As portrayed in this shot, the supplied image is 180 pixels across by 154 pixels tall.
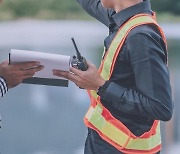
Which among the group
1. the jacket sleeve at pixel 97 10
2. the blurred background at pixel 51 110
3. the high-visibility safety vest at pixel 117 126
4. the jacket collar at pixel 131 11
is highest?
the jacket collar at pixel 131 11

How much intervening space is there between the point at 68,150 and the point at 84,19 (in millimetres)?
13361

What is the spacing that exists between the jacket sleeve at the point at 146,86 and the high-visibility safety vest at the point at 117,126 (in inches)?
3.5

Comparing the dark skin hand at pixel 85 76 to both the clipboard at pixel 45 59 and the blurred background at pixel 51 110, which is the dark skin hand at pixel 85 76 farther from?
the blurred background at pixel 51 110

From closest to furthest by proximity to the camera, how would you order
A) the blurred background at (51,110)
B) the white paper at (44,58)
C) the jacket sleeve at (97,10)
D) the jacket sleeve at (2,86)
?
the white paper at (44,58) < the jacket sleeve at (2,86) < the jacket sleeve at (97,10) < the blurred background at (51,110)

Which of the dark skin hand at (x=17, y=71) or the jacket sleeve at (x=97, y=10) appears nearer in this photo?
the dark skin hand at (x=17, y=71)

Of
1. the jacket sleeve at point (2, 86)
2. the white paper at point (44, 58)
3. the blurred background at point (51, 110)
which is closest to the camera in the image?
the white paper at point (44, 58)

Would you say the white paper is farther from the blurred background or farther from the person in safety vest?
the blurred background

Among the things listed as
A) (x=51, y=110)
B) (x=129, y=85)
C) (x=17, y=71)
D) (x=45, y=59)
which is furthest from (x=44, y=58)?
(x=51, y=110)

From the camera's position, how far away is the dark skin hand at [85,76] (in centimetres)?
223

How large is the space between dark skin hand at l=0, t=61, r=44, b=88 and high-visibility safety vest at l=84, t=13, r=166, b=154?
27 cm

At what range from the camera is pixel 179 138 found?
557 centimetres

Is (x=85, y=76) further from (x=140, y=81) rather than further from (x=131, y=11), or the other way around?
(x=131, y=11)

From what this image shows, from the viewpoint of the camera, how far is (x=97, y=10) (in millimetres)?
2770

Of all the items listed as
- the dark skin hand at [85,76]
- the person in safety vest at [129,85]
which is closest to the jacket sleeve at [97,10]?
the person in safety vest at [129,85]
